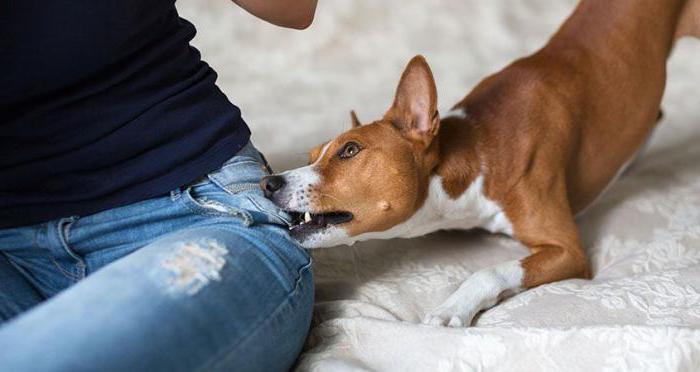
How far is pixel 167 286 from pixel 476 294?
0.68m

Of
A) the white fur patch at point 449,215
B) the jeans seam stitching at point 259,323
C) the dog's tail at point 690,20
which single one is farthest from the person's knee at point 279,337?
the dog's tail at point 690,20

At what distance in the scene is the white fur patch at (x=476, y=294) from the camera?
5.23 feet

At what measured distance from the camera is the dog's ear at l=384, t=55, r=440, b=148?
Result: 1.72m

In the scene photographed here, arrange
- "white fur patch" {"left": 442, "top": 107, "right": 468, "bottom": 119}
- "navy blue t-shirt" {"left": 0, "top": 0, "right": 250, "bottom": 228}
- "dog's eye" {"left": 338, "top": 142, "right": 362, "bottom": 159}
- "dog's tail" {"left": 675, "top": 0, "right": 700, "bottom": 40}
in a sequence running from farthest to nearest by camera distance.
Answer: "dog's tail" {"left": 675, "top": 0, "right": 700, "bottom": 40}
"white fur patch" {"left": 442, "top": 107, "right": 468, "bottom": 119}
"dog's eye" {"left": 338, "top": 142, "right": 362, "bottom": 159}
"navy blue t-shirt" {"left": 0, "top": 0, "right": 250, "bottom": 228}

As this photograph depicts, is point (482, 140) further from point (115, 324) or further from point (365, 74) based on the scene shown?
point (365, 74)

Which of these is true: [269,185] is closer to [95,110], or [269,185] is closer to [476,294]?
[95,110]

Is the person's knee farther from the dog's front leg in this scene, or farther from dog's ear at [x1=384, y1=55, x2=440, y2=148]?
dog's ear at [x1=384, y1=55, x2=440, y2=148]

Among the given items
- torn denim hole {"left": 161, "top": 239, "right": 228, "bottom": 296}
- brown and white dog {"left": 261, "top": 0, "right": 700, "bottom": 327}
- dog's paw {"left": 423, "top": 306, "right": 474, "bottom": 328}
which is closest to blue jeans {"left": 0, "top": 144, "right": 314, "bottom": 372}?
torn denim hole {"left": 161, "top": 239, "right": 228, "bottom": 296}

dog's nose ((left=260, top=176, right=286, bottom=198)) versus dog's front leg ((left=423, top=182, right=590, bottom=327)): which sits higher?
dog's nose ((left=260, top=176, right=286, bottom=198))

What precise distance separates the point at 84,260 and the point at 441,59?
194 cm

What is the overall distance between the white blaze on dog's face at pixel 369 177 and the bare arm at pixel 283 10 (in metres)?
0.23

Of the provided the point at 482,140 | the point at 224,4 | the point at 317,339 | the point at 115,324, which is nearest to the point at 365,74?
the point at 224,4

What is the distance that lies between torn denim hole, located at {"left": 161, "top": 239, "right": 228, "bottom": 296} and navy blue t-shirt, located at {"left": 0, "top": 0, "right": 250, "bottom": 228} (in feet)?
0.73

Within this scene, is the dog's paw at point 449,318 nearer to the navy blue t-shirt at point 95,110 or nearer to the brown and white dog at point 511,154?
the brown and white dog at point 511,154
